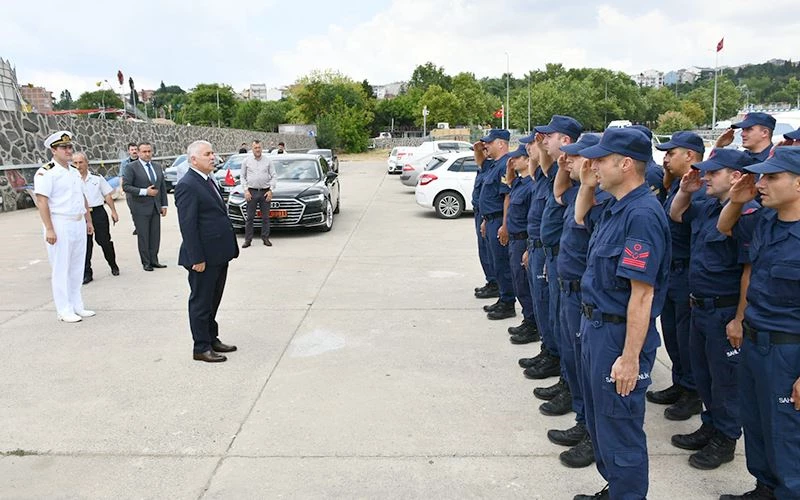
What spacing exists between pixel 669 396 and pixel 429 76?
106 meters

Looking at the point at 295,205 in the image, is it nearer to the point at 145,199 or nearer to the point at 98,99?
the point at 145,199

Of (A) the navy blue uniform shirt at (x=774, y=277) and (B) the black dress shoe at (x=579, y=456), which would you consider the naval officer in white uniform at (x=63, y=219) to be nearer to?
(B) the black dress shoe at (x=579, y=456)

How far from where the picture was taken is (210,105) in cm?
10225

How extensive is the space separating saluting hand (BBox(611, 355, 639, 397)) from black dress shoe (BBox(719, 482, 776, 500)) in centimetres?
96

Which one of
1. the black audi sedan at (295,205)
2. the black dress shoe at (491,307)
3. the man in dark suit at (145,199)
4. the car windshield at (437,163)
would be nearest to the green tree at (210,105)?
the car windshield at (437,163)

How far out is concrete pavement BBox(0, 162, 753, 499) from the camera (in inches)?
129

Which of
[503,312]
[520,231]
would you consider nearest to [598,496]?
[520,231]

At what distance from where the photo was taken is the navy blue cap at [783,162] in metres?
2.57

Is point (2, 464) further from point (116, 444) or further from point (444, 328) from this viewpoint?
point (444, 328)

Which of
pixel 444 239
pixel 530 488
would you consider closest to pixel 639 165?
pixel 530 488

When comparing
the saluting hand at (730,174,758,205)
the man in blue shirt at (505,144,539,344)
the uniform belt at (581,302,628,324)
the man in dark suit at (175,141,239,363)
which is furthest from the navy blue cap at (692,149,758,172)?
the man in dark suit at (175,141,239,363)

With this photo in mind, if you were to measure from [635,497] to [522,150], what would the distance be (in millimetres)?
3389

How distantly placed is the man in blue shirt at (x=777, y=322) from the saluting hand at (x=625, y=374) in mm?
629

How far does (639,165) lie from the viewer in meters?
2.70
